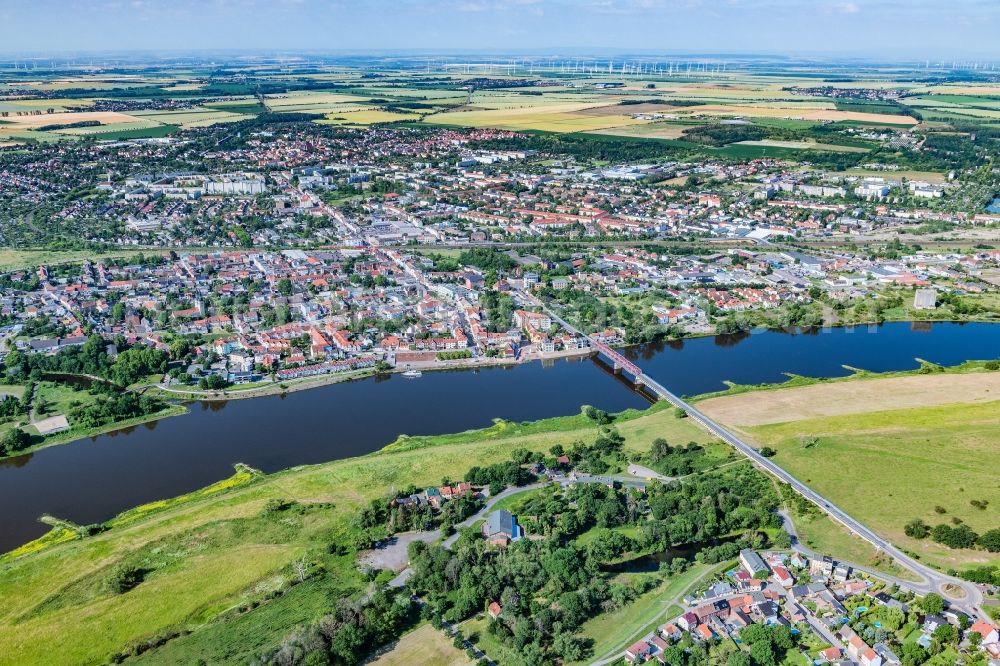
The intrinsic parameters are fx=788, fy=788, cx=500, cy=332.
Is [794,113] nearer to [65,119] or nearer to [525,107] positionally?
[525,107]

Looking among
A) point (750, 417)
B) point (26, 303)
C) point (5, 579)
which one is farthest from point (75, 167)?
point (750, 417)

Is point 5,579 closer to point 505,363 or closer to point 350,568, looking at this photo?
point 350,568

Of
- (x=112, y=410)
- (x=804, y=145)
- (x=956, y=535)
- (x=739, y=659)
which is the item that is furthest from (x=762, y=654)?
(x=804, y=145)

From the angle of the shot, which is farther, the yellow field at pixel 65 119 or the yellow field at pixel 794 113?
the yellow field at pixel 794 113

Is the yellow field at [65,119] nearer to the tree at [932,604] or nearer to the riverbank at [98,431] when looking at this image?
the riverbank at [98,431]

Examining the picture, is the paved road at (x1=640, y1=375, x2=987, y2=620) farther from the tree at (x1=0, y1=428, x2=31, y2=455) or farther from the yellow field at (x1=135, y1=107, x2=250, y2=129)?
the yellow field at (x1=135, y1=107, x2=250, y2=129)

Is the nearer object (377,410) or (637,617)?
(637,617)

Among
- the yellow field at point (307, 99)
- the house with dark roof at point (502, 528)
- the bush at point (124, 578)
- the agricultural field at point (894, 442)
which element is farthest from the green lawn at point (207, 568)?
the yellow field at point (307, 99)
